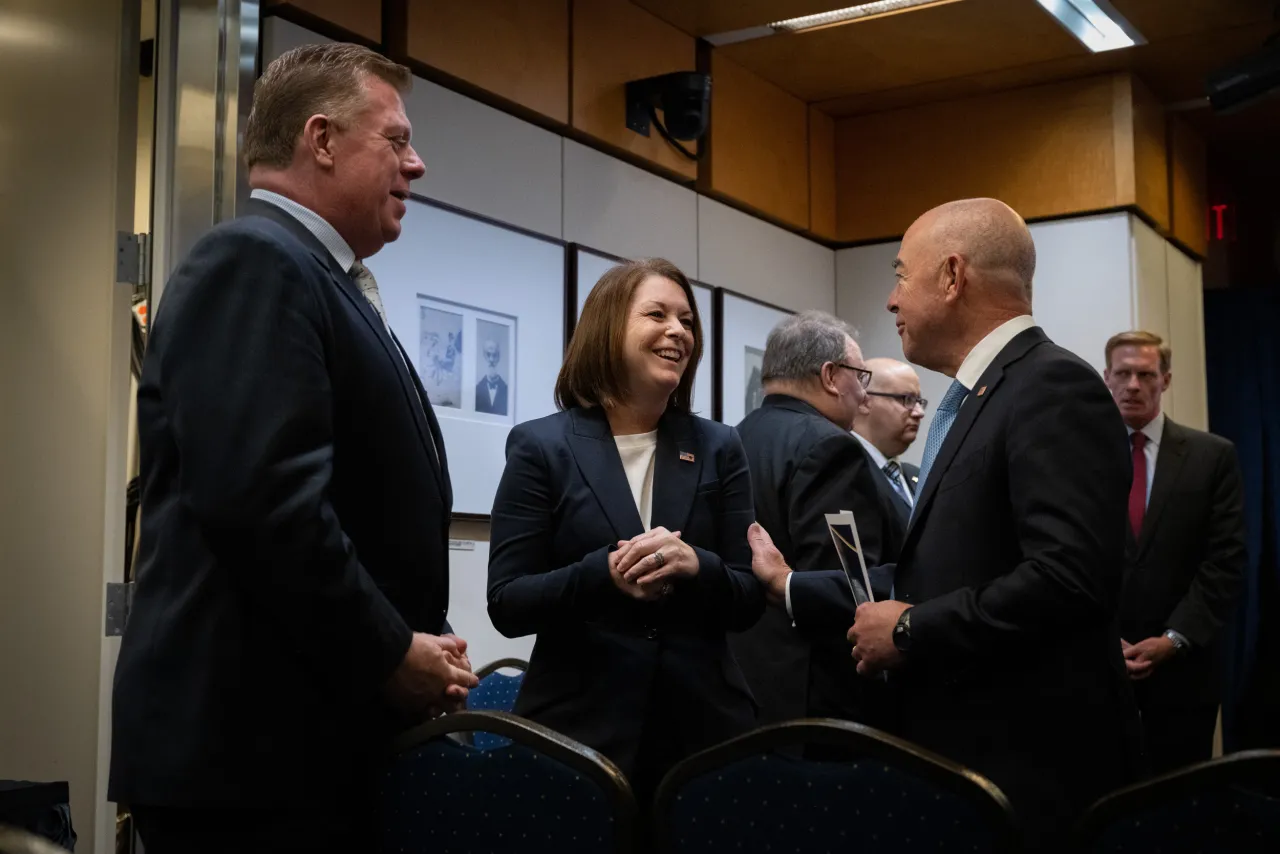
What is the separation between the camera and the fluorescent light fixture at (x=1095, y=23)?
15.4 feet

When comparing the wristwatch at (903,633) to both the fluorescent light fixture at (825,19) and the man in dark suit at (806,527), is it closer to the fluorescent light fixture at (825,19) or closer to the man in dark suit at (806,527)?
the man in dark suit at (806,527)

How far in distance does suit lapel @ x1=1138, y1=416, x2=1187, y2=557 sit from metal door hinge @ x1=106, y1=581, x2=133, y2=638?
2.75 metres

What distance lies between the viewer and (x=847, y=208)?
5867mm

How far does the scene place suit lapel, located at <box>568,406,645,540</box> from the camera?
7.44 ft

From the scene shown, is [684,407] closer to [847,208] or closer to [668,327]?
[668,327]

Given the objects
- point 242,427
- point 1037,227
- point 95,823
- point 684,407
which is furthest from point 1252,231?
point 242,427

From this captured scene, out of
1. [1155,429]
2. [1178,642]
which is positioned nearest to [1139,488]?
[1155,429]

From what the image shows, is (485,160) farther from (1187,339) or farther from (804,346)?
(1187,339)

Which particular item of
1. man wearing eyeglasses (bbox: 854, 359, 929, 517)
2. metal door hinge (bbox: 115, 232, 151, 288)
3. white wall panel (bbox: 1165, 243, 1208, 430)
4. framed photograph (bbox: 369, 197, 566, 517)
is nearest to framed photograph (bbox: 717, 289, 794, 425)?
man wearing eyeglasses (bbox: 854, 359, 929, 517)

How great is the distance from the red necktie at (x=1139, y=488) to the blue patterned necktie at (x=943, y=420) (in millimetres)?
1980

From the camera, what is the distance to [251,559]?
1.46 m

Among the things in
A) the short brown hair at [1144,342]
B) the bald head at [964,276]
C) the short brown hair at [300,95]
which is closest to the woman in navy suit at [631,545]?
the bald head at [964,276]

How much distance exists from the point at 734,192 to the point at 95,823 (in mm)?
3131

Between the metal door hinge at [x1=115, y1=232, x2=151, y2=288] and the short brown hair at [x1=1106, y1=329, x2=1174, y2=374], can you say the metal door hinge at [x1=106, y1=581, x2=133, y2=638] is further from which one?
the short brown hair at [x1=1106, y1=329, x2=1174, y2=374]
